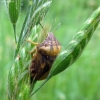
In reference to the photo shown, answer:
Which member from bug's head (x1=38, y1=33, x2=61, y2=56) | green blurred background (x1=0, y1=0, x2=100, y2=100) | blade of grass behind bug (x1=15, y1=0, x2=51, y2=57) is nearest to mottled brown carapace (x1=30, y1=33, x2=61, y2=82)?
bug's head (x1=38, y1=33, x2=61, y2=56)

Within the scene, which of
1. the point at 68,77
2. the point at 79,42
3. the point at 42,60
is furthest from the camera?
the point at 68,77

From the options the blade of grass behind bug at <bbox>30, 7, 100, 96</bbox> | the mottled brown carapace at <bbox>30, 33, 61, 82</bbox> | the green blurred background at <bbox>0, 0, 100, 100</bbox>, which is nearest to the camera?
the blade of grass behind bug at <bbox>30, 7, 100, 96</bbox>

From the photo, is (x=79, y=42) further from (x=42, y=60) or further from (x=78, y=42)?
(x=42, y=60)

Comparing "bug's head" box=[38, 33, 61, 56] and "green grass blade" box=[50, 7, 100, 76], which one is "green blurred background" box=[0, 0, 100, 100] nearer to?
"bug's head" box=[38, 33, 61, 56]

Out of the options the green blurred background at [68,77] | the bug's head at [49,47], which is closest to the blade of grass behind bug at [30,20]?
the bug's head at [49,47]

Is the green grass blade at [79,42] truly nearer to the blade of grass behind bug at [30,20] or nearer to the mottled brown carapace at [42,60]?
the mottled brown carapace at [42,60]

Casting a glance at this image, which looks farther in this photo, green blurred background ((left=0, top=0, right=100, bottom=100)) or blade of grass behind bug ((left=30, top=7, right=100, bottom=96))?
green blurred background ((left=0, top=0, right=100, bottom=100))

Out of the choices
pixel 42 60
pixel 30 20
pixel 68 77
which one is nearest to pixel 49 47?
pixel 42 60

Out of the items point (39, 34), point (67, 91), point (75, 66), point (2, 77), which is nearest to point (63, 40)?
point (75, 66)
